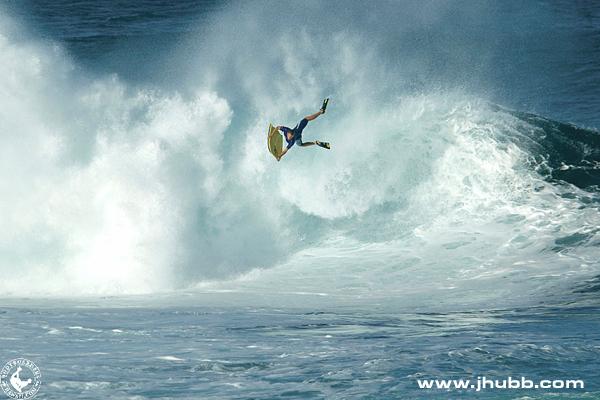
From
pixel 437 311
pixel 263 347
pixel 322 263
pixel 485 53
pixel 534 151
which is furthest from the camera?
pixel 485 53

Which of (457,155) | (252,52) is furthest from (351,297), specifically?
(252,52)

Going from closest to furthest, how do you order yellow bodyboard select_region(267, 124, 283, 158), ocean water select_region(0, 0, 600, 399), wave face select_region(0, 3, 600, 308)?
ocean water select_region(0, 0, 600, 399), wave face select_region(0, 3, 600, 308), yellow bodyboard select_region(267, 124, 283, 158)

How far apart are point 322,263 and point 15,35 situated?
12.7m

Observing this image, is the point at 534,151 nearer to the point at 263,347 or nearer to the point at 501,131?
the point at 501,131

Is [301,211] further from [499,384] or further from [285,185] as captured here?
[499,384]

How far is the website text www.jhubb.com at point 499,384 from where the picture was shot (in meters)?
11.8

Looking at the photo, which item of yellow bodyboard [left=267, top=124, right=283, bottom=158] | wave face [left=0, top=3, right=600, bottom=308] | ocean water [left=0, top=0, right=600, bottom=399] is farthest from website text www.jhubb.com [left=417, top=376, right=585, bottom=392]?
yellow bodyboard [left=267, top=124, right=283, bottom=158]

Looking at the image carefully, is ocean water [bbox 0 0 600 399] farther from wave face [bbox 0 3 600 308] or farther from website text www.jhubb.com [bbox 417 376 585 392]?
website text www.jhubb.com [bbox 417 376 585 392]

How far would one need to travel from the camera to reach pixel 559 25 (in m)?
38.6

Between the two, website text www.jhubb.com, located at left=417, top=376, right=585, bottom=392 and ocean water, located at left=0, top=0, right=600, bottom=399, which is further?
ocean water, located at left=0, top=0, right=600, bottom=399
